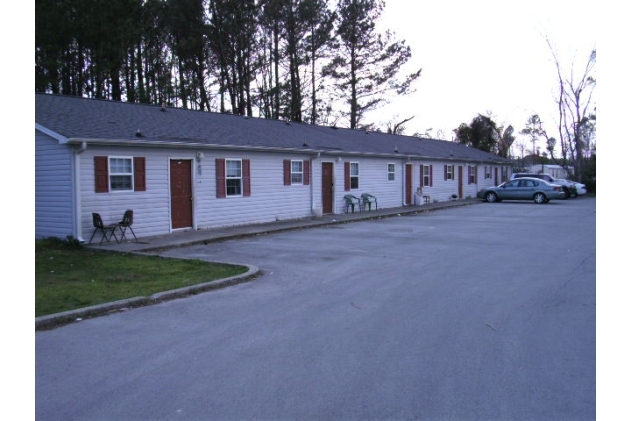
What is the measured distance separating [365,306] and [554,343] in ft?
8.55

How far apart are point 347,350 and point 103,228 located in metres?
10.4

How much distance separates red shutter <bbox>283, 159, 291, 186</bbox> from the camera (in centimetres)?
2148

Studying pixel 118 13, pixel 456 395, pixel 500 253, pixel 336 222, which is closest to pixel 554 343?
pixel 456 395

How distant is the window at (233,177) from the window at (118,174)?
11.6 ft

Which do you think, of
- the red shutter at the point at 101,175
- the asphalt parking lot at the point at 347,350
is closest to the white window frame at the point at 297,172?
the red shutter at the point at 101,175

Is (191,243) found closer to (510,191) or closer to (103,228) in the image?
(103,228)

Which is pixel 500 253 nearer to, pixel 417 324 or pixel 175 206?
pixel 417 324

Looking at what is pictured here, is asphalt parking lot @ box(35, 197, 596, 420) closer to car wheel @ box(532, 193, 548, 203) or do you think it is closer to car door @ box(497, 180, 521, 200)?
car wheel @ box(532, 193, 548, 203)

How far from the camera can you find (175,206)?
16.9 metres

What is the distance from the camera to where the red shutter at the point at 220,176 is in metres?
18.3

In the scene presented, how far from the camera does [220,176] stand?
18391mm

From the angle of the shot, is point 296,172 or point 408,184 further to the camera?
point 408,184

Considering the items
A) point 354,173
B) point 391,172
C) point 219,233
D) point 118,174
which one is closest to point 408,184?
point 391,172

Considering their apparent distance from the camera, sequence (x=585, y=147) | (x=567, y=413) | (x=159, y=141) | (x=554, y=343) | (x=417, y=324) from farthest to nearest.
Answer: (x=585, y=147), (x=159, y=141), (x=417, y=324), (x=554, y=343), (x=567, y=413)
